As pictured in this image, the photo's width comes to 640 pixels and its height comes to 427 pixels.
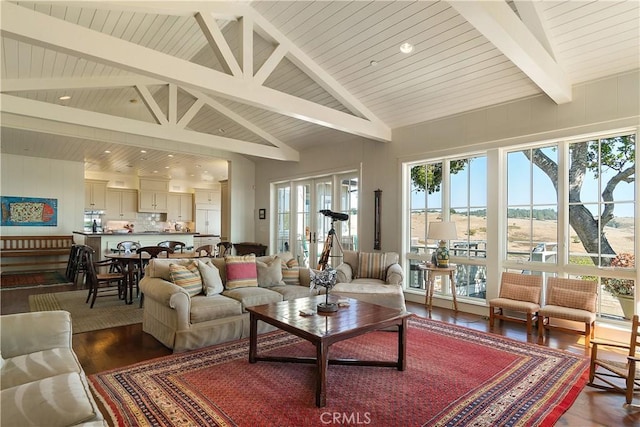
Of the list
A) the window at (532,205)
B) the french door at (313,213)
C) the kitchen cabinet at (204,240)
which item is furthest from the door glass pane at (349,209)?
the kitchen cabinet at (204,240)

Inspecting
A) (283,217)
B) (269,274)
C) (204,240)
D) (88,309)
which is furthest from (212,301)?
(204,240)

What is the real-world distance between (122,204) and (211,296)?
29.3ft

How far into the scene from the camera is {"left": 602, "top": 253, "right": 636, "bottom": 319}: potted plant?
3715 millimetres

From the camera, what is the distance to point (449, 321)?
4.32m

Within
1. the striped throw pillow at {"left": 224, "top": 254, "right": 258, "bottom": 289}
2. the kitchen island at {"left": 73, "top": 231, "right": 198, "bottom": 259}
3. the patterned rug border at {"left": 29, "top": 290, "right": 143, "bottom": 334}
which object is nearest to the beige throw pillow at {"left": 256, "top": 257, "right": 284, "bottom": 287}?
the striped throw pillow at {"left": 224, "top": 254, "right": 258, "bottom": 289}

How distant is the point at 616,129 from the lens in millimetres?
3715

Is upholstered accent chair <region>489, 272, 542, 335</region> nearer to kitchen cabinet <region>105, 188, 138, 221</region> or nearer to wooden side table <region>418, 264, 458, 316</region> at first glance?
wooden side table <region>418, 264, 458, 316</region>

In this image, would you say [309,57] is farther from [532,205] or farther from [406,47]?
[532,205]

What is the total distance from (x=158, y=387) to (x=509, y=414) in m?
2.37

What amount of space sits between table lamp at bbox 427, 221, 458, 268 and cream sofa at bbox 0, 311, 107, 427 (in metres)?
3.98

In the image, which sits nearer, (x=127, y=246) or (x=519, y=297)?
(x=519, y=297)

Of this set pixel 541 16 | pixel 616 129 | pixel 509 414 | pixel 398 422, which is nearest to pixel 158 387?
pixel 398 422

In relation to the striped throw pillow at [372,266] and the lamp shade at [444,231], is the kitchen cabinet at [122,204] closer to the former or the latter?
the striped throw pillow at [372,266]

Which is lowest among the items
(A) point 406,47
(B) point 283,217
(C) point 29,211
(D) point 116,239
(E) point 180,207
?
(D) point 116,239
